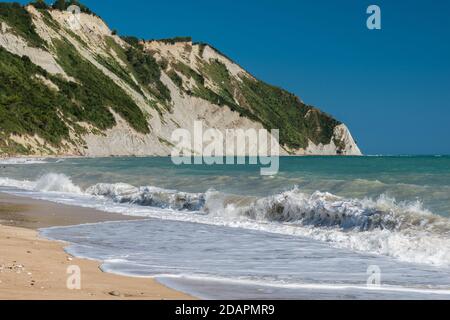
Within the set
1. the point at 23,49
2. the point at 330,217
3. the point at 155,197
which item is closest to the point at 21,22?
the point at 23,49

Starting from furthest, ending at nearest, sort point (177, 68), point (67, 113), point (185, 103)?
point (177, 68)
point (185, 103)
point (67, 113)

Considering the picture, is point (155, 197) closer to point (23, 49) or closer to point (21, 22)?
point (23, 49)

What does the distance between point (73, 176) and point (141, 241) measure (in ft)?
79.7

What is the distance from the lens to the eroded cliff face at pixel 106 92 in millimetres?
89000

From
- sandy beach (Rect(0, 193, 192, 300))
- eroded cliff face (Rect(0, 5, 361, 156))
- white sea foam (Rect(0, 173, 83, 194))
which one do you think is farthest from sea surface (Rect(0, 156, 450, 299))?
eroded cliff face (Rect(0, 5, 361, 156))

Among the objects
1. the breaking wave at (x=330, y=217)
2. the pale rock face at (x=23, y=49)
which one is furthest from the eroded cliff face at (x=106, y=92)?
the breaking wave at (x=330, y=217)

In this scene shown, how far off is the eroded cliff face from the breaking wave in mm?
62172

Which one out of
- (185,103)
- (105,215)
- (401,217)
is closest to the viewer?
(401,217)

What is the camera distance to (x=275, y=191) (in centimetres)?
2416

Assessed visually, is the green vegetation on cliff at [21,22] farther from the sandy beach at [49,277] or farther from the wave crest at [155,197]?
the sandy beach at [49,277]

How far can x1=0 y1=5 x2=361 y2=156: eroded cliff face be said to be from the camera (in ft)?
292

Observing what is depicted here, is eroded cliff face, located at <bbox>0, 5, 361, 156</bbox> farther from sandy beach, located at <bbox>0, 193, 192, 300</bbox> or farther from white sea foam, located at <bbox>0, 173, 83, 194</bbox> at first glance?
sandy beach, located at <bbox>0, 193, 192, 300</bbox>
